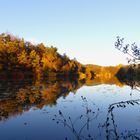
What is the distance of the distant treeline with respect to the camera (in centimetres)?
7950

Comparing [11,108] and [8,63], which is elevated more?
[8,63]

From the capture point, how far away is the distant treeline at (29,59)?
261ft

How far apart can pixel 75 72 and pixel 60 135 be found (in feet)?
411

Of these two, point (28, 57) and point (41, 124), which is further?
point (28, 57)

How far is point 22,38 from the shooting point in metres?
94.4

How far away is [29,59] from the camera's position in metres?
91.2

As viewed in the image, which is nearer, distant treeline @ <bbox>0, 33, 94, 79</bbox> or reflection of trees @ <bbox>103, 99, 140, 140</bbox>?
reflection of trees @ <bbox>103, 99, 140, 140</bbox>

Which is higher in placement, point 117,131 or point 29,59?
point 29,59

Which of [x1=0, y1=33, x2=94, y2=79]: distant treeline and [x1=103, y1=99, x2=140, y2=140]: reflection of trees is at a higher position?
[x1=0, y1=33, x2=94, y2=79]: distant treeline

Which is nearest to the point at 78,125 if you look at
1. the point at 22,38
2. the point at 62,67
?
the point at 22,38

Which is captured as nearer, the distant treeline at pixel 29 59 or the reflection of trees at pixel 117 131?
the reflection of trees at pixel 117 131

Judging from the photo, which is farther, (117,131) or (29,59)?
(29,59)

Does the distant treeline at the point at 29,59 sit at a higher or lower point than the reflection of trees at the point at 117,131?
higher

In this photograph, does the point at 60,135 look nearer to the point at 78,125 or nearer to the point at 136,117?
the point at 78,125
